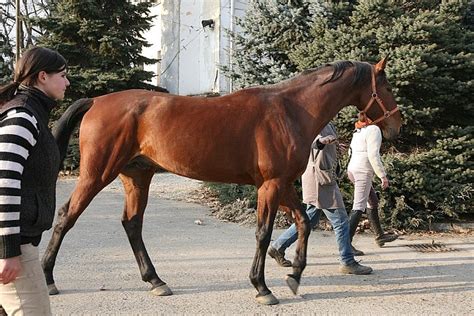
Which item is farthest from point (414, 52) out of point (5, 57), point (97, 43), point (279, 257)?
point (5, 57)

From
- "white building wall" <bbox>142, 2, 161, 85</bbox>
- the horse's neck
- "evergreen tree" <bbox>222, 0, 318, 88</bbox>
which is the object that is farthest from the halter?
"white building wall" <bbox>142, 2, 161, 85</bbox>

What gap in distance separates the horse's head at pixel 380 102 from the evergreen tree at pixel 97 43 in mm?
11277

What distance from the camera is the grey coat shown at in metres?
5.33

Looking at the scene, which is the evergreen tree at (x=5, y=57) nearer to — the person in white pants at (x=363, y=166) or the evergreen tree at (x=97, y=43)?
the evergreen tree at (x=97, y=43)

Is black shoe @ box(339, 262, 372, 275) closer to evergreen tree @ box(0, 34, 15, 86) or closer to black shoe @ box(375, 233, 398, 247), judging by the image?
black shoe @ box(375, 233, 398, 247)

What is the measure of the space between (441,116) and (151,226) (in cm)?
547

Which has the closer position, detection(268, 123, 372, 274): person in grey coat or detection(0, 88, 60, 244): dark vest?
detection(0, 88, 60, 244): dark vest

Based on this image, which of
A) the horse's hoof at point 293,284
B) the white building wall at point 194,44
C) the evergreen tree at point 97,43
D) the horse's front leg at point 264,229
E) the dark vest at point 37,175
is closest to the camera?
the dark vest at point 37,175

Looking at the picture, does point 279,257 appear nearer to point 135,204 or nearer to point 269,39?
point 135,204

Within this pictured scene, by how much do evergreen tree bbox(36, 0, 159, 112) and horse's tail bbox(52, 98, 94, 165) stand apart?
10.4 metres

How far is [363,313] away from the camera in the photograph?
417 centimetres

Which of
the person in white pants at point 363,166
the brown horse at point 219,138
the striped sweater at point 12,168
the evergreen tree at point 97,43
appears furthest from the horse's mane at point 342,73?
the evergreen tree at point 97,43

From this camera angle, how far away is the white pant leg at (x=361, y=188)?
6004mm

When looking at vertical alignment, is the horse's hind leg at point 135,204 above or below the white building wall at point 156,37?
below
